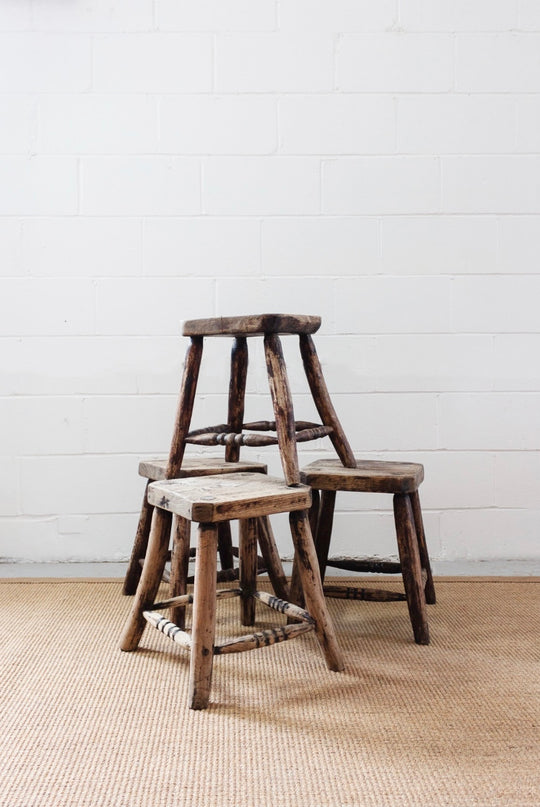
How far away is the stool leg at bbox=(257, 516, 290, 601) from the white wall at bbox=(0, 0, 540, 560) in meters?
0.63

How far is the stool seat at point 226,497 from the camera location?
1781 mm

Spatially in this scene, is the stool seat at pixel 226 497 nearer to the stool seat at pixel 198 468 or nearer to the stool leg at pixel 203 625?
the stool leg at pixel 203 625

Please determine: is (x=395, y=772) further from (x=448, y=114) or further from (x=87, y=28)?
(x=87, y=28)

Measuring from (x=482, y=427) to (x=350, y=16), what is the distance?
1622 mm

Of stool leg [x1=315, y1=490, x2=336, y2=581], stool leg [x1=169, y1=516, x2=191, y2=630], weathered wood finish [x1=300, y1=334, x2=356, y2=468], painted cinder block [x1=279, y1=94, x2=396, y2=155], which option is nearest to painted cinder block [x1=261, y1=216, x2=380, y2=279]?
painted cinder block [x1=279, y1=94, x2=396, y2=155]

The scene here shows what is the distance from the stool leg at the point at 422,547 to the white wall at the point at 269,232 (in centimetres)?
53

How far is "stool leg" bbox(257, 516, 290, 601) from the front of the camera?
238cm

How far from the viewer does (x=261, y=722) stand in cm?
166

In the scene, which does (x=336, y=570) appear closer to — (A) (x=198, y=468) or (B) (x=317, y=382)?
(A) (x=198, y=468)

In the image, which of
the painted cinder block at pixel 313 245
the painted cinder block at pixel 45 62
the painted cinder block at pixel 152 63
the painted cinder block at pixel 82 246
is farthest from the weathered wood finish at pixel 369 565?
the painted cinder block at pixel 45 62

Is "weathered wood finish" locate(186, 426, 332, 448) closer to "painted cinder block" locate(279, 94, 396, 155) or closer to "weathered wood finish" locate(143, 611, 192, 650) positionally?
"weathered wood finish" locate(143, 611, 192, 650)

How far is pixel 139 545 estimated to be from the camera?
2.50 metres

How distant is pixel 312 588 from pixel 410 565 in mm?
346

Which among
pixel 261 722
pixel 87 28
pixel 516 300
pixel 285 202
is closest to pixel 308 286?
pixel 285 202
